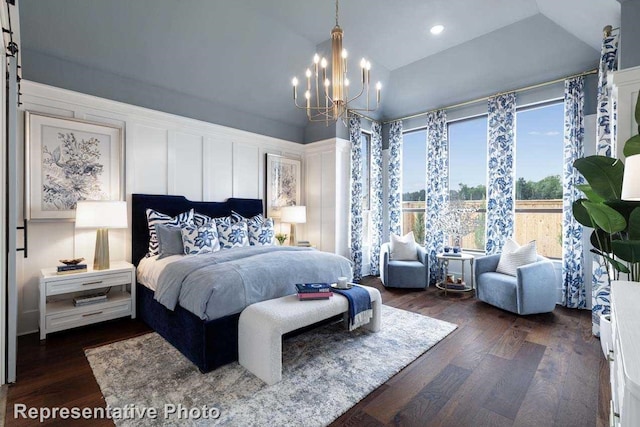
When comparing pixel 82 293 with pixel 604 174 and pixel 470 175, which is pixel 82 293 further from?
pixel 470 175

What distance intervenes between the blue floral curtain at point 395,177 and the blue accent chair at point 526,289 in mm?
2059

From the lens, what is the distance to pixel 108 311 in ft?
10.4

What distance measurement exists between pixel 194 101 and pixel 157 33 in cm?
101

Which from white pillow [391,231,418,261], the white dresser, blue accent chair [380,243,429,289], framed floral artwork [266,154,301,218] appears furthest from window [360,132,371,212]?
the white dresser

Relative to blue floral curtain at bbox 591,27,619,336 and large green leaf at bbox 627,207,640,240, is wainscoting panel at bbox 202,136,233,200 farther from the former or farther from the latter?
blue floral curtain at bbox 591,27,619,336

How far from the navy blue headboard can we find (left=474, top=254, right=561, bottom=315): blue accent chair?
3721 millimetres

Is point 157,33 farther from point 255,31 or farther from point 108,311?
point 108,311

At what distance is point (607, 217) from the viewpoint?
6.83ft

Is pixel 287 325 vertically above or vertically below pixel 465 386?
above

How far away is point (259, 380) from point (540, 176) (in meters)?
4.51

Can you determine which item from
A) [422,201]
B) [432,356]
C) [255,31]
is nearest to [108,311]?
[432,356]

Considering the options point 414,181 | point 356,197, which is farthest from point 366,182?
point 414,181

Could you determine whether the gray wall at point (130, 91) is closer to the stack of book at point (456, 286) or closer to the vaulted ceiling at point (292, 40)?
the vaulted ceiling at point (292, 40)

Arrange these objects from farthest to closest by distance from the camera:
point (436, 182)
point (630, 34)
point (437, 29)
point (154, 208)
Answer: point (436, 182) → point (437, 29) → point (154, 208) → point (630, 34)
